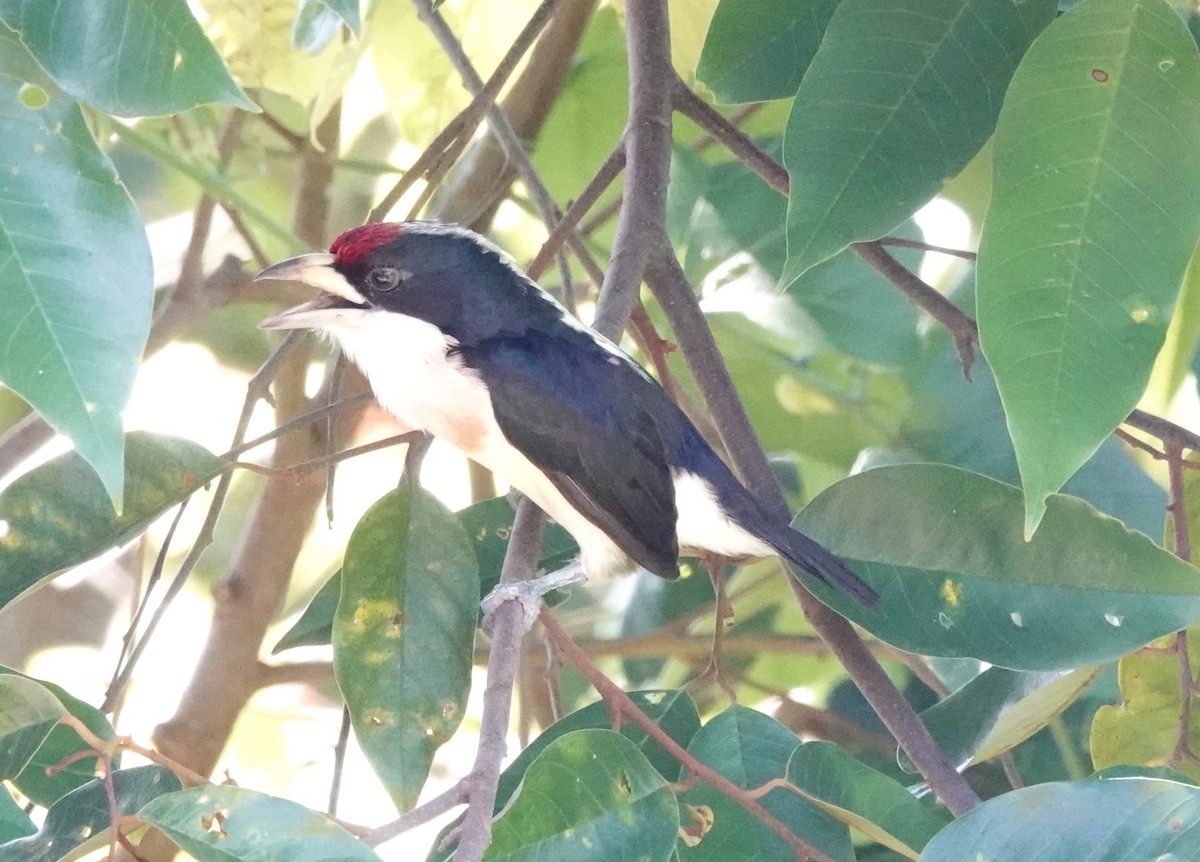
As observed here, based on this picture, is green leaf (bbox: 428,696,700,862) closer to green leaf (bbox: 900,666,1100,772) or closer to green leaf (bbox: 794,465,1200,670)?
green leaf (bbox: 794,465,1200,670)

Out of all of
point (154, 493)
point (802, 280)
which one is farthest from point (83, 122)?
point (802, 280)

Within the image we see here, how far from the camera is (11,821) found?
102 centimetres

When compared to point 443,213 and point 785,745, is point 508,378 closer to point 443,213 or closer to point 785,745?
point 785,745

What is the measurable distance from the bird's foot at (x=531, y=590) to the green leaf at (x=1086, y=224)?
0.47m

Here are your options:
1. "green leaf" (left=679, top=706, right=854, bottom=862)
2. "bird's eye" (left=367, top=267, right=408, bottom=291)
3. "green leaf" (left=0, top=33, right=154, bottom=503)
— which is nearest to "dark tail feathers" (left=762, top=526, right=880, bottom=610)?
"green leaf" (left=679, top=706, right=854, bottom=862)

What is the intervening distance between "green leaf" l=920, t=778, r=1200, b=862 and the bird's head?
922 millimetres

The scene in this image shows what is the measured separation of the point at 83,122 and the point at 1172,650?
1161 millimetres

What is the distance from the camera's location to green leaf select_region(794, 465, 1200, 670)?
1.22 m

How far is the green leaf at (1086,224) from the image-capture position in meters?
1.06

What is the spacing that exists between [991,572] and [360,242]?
2.82 ft

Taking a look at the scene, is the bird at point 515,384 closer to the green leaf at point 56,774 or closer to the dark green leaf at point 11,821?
the green leaf at point 56,774

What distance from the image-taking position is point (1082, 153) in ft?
3.71

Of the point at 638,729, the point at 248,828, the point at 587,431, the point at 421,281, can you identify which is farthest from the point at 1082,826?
the point at 421,281

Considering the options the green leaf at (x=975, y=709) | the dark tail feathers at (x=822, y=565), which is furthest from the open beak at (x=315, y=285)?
the green leaf at (x=975, y=709)
